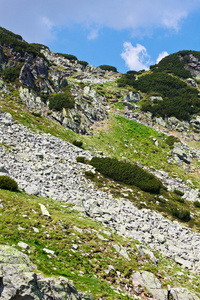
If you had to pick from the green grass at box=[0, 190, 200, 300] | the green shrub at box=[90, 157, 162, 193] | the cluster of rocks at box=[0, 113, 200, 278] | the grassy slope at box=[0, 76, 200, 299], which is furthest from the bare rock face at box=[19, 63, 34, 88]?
the green grass at box=[0, 190, 200, 300]

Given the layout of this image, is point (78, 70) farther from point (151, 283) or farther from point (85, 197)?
point (151, 283)

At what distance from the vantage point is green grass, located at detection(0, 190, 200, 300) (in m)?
6.65

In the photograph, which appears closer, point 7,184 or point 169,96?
point 7,184

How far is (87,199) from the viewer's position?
1602cm

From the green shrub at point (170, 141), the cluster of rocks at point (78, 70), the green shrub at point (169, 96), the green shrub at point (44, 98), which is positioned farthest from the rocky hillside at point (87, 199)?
the cluster of rocks at point (78, 70)

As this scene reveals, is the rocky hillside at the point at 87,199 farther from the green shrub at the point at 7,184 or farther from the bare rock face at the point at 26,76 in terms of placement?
the green shrub at the point at 7,184

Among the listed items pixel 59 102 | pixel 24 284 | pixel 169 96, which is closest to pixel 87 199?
pixel 24 284

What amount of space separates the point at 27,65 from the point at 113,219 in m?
44.3

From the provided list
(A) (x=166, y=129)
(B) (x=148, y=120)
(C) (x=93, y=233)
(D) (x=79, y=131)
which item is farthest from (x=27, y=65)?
(C) (x=93, y=233)

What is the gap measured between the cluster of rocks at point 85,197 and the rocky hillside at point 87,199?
10 centimetres

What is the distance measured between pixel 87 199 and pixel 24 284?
38.6 ft

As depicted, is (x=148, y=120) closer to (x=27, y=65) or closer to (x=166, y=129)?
(x=166, y=129)

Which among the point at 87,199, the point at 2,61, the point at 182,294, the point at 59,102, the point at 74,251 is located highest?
the point at 2,61

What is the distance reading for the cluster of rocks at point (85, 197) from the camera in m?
13.3
